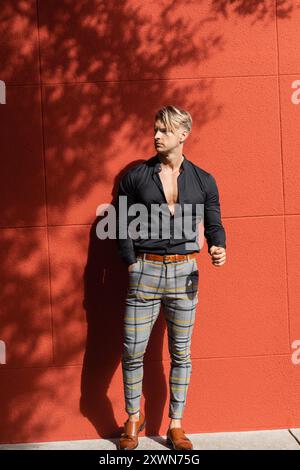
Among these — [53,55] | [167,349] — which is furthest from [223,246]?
[53,55]

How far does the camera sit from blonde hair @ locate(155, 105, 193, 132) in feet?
12.9

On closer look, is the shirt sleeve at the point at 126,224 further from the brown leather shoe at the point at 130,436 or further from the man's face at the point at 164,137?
the brown leather shoe at the point at 130,436

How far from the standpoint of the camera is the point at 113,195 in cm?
437

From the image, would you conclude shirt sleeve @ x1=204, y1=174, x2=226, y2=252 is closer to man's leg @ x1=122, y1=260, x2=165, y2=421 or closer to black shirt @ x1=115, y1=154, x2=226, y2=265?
black shirt @ x1=115, y1=154, x2=226, y2=265

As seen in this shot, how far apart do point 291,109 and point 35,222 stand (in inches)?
75.7

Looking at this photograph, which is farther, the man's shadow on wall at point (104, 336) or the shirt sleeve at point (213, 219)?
the man's shadow on wall at point (104, 336)

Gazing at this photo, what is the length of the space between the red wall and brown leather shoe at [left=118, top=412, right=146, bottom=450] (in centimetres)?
27

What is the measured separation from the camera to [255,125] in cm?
437

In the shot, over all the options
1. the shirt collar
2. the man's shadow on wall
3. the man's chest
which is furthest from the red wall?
the man's chest

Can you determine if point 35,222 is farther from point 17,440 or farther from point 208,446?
point 208,446

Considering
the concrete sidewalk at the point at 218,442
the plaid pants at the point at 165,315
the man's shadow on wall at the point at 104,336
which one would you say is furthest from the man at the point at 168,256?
the man's shadow on wall at the point at 104,336

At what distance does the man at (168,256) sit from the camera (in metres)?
3.97

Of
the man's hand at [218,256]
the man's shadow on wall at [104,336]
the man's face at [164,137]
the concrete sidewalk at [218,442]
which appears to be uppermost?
the man's face at [164,137]

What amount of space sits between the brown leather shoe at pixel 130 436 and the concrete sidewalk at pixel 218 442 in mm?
89
